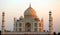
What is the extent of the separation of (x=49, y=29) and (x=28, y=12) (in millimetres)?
5121

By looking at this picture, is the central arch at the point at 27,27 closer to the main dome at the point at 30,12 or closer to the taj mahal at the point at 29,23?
the taj mahal at the point at 29,23

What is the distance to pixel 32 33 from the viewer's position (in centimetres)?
3375

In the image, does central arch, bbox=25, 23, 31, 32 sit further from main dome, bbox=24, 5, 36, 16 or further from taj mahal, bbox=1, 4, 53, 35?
main dome, bbox=24, 5, 36, 16

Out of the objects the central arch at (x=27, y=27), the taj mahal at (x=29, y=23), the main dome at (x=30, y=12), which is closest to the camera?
the taj mahal at (x=29, y=23)

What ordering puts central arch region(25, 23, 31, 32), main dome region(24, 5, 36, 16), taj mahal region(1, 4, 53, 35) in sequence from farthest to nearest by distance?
main dome region(24, 5, 36, 16)
central arch region(25, 23, 31, 32)
taj mahal region(1, 4, 53, 35)

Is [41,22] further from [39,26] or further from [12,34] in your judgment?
[12,34]

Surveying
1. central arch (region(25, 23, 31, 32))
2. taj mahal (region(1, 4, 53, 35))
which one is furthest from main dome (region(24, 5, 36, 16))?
central arch (region(25, 23, 31, 32))

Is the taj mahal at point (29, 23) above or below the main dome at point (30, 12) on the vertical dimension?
below

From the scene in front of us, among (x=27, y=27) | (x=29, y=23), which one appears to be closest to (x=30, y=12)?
(x=29, y=23)

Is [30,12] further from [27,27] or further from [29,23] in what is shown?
[27,27]

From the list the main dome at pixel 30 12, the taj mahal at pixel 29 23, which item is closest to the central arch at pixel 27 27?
the taj mahal at pixel 29 23

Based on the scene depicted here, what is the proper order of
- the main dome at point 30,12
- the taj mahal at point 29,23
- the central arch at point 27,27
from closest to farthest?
the taj mahal at point 29,23 < the central arch at point 27,27 < the main dome at point 30,12

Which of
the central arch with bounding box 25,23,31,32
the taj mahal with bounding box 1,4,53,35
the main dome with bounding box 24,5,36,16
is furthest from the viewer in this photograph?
the main dome with bounding box 24,5,36,16

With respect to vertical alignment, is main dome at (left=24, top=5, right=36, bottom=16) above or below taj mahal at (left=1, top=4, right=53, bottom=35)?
above
